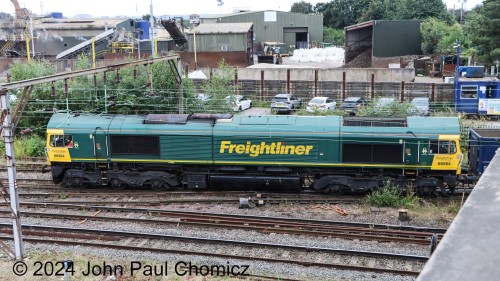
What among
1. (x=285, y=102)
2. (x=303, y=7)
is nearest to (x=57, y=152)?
(x=285, y=102)

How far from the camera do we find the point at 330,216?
1686cm

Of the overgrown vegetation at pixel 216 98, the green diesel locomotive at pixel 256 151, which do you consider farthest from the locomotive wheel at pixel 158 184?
the overgrown vegetation at pixel 216 98

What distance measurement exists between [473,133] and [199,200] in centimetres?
1069

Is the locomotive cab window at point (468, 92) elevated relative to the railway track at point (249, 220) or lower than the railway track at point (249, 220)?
elevated

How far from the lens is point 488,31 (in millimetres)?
40062

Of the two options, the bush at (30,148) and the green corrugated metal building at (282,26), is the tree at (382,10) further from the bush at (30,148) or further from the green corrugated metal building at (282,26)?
the bush at (30,148)

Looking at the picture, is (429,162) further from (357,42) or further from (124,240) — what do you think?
(357,42)

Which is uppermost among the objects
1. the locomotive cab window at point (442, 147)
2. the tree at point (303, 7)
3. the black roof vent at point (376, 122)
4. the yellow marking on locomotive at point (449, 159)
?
the tree at point (303, 7)

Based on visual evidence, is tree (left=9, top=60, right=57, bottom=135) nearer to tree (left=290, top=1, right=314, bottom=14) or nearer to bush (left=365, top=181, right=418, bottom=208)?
bush (left=365, top=181, right=418, bottom=208)

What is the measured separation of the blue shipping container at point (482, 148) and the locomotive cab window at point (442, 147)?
49.0 inches

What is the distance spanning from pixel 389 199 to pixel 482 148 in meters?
3.89

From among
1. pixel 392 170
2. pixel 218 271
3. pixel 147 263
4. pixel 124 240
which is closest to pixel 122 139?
pixel 124 240

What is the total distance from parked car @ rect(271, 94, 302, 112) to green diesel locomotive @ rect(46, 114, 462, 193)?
1391 centimetres

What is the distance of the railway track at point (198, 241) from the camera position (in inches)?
511
